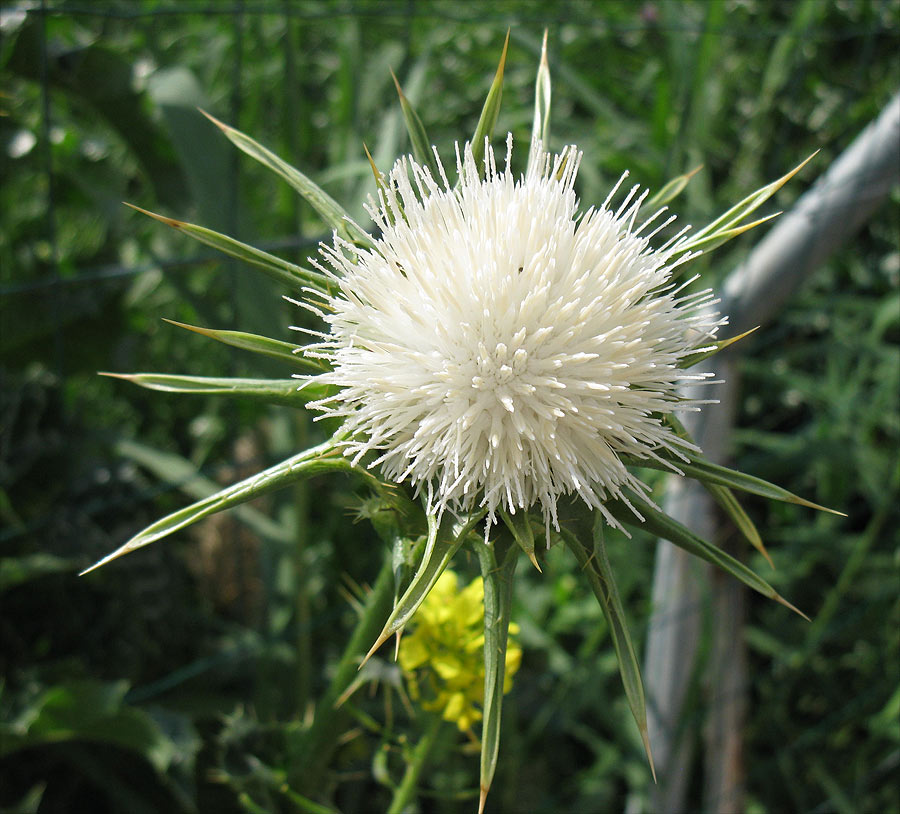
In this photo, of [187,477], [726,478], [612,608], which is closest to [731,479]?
[726,478]

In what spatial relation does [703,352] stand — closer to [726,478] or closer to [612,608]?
[726,478]

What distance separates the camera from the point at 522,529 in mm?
590

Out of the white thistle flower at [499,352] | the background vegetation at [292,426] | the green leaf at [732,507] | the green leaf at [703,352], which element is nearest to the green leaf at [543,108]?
the white thistle flower at [499,352]

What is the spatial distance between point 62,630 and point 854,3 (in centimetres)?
269

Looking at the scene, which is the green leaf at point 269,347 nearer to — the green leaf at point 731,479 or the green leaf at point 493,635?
the green leaf at point 493,635

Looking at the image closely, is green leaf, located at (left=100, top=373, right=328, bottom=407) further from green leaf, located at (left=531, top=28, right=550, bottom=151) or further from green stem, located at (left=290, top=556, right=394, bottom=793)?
green leaf, located at (left=531, top=28, right=550, bottom=151)

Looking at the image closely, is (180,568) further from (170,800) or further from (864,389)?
(864,389)

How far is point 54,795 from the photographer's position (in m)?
1.38

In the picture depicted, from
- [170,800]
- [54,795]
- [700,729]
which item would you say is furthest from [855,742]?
[54,795]

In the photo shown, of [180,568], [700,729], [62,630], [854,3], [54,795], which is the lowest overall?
[54,795]

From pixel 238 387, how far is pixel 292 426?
0.99m

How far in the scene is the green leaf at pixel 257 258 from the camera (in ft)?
1.95

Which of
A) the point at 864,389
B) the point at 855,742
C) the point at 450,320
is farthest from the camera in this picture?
the point at 864,389

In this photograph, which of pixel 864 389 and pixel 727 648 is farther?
pixel 864 389
